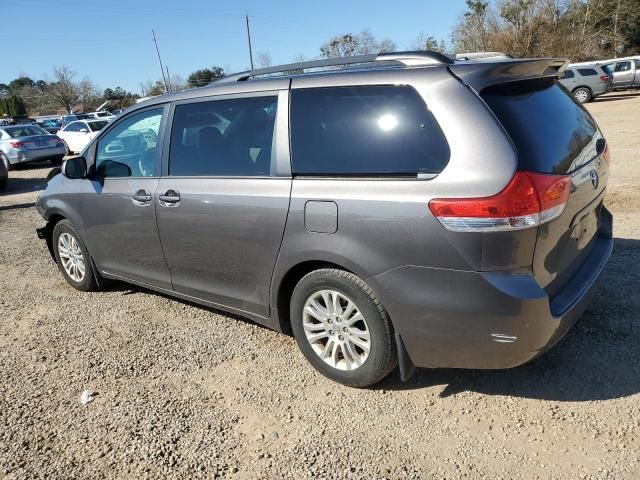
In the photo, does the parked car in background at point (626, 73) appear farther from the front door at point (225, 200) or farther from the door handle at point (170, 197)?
the door handle at point (170, 197)

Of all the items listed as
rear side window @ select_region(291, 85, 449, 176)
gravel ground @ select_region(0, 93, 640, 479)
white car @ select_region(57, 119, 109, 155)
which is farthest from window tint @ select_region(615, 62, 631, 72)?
→ rear side window @ select_region(291, 85, 449, 176)

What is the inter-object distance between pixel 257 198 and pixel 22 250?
5120mm

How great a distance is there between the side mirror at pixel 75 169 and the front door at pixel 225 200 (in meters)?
1.09

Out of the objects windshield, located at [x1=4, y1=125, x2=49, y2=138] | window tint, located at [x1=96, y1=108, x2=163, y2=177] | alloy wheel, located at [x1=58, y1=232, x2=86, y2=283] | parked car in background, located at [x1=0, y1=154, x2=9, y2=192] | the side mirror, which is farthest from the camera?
windshield, located at [x1=4, y1=125, x2=49, y2=138]

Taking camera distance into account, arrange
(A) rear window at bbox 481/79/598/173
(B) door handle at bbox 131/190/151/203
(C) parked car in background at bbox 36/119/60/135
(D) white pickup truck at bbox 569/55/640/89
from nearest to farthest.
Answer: (A) rear window at bbox 481/79/598/173
(B) door handle at bbox 131/190/151/203
(D) white pickup truck at bbox 569/55/640/89
(C) parked car in background at bbox 36/119/60/135

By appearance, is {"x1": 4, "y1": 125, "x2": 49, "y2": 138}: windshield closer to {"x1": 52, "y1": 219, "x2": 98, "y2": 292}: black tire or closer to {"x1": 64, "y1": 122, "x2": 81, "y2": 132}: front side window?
{"x1": 64, "y1": 122, "x2": 81, "y2": 132}: front side window

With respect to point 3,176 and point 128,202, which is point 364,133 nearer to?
point 128,202

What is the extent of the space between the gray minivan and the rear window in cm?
1

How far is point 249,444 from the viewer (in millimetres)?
2654

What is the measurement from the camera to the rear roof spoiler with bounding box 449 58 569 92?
8.27ft

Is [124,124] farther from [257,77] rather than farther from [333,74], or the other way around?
[333,74]

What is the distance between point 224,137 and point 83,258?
2.20 metres

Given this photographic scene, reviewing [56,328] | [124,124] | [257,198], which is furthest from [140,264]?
[257,198]

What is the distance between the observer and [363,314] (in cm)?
280
